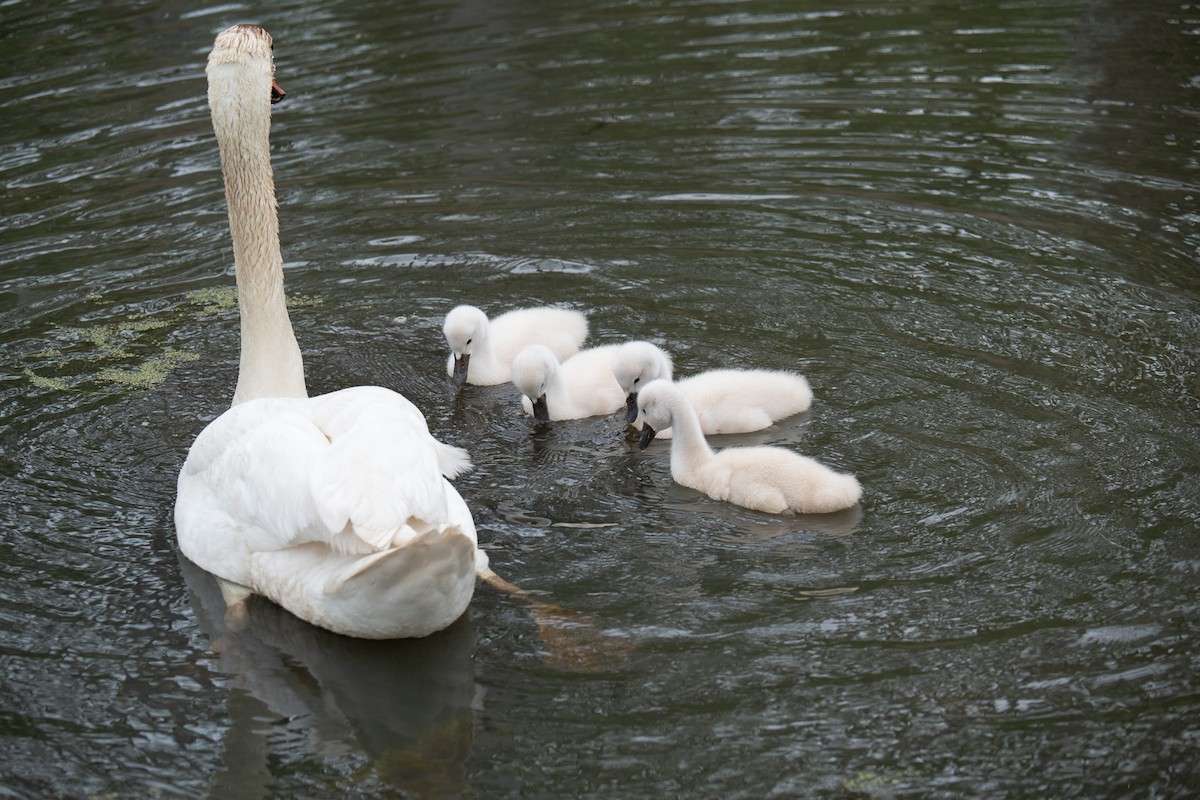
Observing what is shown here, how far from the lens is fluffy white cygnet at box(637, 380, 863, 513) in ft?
19.3

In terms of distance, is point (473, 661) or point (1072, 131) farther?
point (1072, 131)

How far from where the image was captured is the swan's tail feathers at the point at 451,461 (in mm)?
6145

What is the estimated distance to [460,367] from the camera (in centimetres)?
766

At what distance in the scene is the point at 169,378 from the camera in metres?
7.82

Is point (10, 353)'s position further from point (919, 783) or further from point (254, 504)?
point (919, 783)

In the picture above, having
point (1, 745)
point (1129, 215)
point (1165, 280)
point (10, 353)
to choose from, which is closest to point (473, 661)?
point (1, 745)

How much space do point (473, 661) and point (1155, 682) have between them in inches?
89.7

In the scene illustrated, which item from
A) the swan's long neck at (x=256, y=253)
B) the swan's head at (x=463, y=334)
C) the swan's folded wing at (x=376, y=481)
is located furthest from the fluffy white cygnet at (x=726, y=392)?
the swan's folded wing at (x=376, y=481)

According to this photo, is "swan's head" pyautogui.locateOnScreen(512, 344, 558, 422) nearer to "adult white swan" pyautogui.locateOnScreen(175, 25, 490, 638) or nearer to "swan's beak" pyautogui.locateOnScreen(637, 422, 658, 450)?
"swan's beak" pyautogui.locateOnScreen(637, 422, 658, 450)

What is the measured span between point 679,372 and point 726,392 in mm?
707

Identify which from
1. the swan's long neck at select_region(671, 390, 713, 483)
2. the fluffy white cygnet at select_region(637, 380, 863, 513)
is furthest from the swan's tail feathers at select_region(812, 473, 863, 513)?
the swan's long neck at select_region(671, 390, 713, 483)

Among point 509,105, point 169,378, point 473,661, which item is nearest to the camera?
point 473,661

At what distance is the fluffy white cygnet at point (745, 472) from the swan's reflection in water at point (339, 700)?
1387 millimetres

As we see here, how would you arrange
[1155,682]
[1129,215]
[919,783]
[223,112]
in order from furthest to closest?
[1129,215], [223,112], [1155,682], [919,783]
